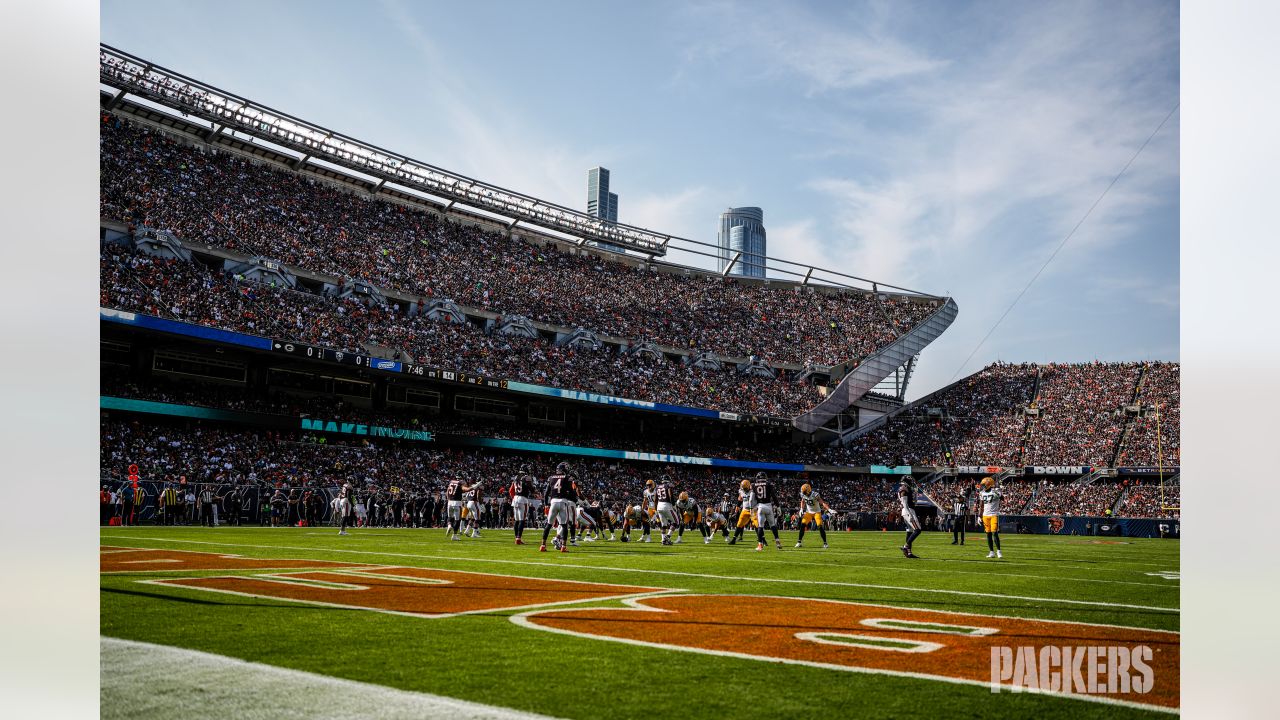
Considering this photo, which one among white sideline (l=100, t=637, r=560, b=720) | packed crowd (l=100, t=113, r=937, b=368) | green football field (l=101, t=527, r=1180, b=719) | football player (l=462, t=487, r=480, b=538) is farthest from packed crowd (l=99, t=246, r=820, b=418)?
white sideline (l=100, t=637, r=560, b=720)

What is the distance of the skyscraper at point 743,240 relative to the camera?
6178 cm

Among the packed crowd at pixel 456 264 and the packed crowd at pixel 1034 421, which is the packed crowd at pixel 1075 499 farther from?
the packed crowd at pixel 456 264

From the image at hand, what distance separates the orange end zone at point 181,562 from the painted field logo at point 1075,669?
8832 mm

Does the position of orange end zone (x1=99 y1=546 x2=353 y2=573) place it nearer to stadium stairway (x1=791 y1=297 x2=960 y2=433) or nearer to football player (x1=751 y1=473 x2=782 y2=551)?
football player (x1=751 y1=473 x2=782 y2=551)

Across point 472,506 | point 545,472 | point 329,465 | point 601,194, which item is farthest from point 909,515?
point 601,194

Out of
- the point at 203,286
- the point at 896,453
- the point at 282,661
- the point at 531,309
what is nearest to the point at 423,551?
the point at 282,661

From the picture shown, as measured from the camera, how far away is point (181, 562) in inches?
447

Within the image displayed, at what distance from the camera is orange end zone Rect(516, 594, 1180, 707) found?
5129 mm

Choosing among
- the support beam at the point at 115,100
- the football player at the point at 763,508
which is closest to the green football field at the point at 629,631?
the football player at the point at 763,508

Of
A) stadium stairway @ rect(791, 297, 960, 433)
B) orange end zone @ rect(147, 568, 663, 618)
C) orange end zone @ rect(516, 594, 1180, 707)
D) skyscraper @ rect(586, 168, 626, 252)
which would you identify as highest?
skyscraper @ rect(586, 168, 626, 252)

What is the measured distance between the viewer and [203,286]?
3212 cm

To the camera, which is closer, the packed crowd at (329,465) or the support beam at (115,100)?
the packed crowd at (329,465)

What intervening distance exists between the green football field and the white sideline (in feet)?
0.08

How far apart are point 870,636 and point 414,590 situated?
4.73 m
